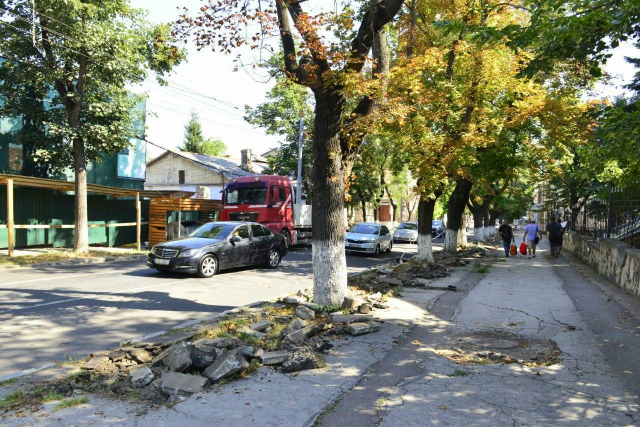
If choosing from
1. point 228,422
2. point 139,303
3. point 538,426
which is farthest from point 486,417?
point 139,303

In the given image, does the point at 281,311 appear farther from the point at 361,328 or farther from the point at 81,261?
the point at 81,261

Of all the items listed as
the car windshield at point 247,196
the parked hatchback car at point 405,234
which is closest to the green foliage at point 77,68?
the car windshield at point 247,196

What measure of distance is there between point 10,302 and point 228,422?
22.0 feet

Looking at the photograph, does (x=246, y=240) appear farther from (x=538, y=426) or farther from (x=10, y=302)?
(x=538, y=426)

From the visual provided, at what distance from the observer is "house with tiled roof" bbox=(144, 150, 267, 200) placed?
4017 cm

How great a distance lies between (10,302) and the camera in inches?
327

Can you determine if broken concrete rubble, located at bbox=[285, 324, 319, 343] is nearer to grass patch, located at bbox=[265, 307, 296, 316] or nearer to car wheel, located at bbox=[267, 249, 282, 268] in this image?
grass patch, located at bbox=[265, 307, 296, 316]

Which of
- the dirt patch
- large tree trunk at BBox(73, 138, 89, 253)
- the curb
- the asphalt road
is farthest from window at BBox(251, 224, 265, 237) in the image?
the dirt patch

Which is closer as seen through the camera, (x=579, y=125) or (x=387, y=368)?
(x=387, y=368)

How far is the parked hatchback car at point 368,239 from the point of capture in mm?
20781

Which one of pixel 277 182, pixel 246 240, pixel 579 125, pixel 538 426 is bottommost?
pixel 538 426

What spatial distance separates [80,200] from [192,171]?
26.3 metres

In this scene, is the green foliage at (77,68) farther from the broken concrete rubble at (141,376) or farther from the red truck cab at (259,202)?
the broken concrete rubble at (141,376)

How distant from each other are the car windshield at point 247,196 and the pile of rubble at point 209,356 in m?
12.9
